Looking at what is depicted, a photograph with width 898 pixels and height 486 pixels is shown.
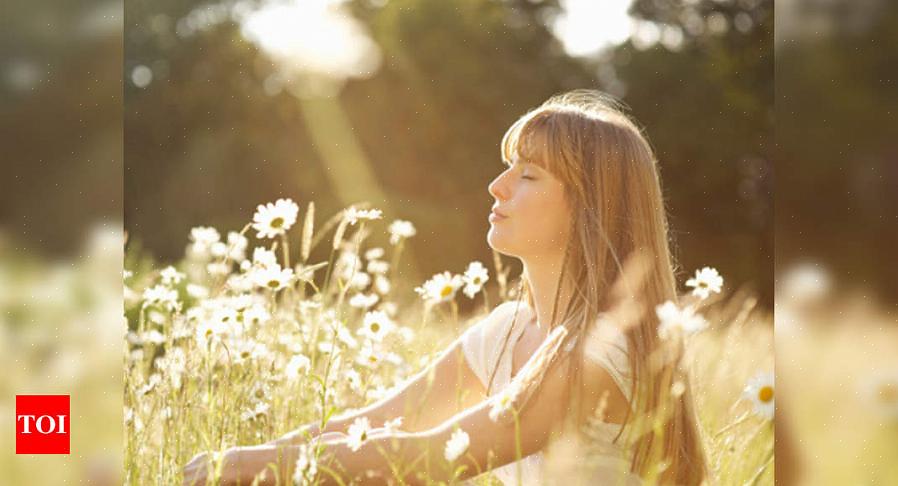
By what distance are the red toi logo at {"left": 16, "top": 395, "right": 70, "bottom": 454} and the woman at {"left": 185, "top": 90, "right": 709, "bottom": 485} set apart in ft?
0.78

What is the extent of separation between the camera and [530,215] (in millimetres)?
1464

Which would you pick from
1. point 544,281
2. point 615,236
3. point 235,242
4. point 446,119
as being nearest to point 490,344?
point 544,281

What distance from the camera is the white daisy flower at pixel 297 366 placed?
162 centimetres

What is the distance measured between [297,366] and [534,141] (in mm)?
586

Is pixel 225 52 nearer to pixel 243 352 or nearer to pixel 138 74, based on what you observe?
pixel 138 74

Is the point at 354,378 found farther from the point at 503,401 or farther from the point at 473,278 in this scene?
the point at 503,401

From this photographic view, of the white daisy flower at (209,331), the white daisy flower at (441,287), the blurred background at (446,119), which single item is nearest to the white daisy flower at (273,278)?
the white daisy flower at (209,331)

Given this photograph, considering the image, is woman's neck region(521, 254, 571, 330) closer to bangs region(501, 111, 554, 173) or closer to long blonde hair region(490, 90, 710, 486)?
long blonde hair region(490, 90, 710, 486)

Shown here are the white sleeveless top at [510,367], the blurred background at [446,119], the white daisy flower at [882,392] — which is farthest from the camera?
the blurred background at [446,119]

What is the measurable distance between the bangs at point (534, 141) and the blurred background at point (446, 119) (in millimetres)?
3219

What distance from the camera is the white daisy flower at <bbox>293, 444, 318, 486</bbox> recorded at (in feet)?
3.81

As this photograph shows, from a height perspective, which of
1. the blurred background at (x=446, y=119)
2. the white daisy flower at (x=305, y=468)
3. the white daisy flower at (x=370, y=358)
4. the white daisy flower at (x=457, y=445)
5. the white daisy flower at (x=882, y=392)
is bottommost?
the white daisy flower at (x=882, y=392)

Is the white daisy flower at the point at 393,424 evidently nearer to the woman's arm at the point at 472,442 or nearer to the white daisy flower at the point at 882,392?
the woman's arm at the point at 472,442

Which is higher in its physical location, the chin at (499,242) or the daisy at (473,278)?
the daisy at (473,278)
